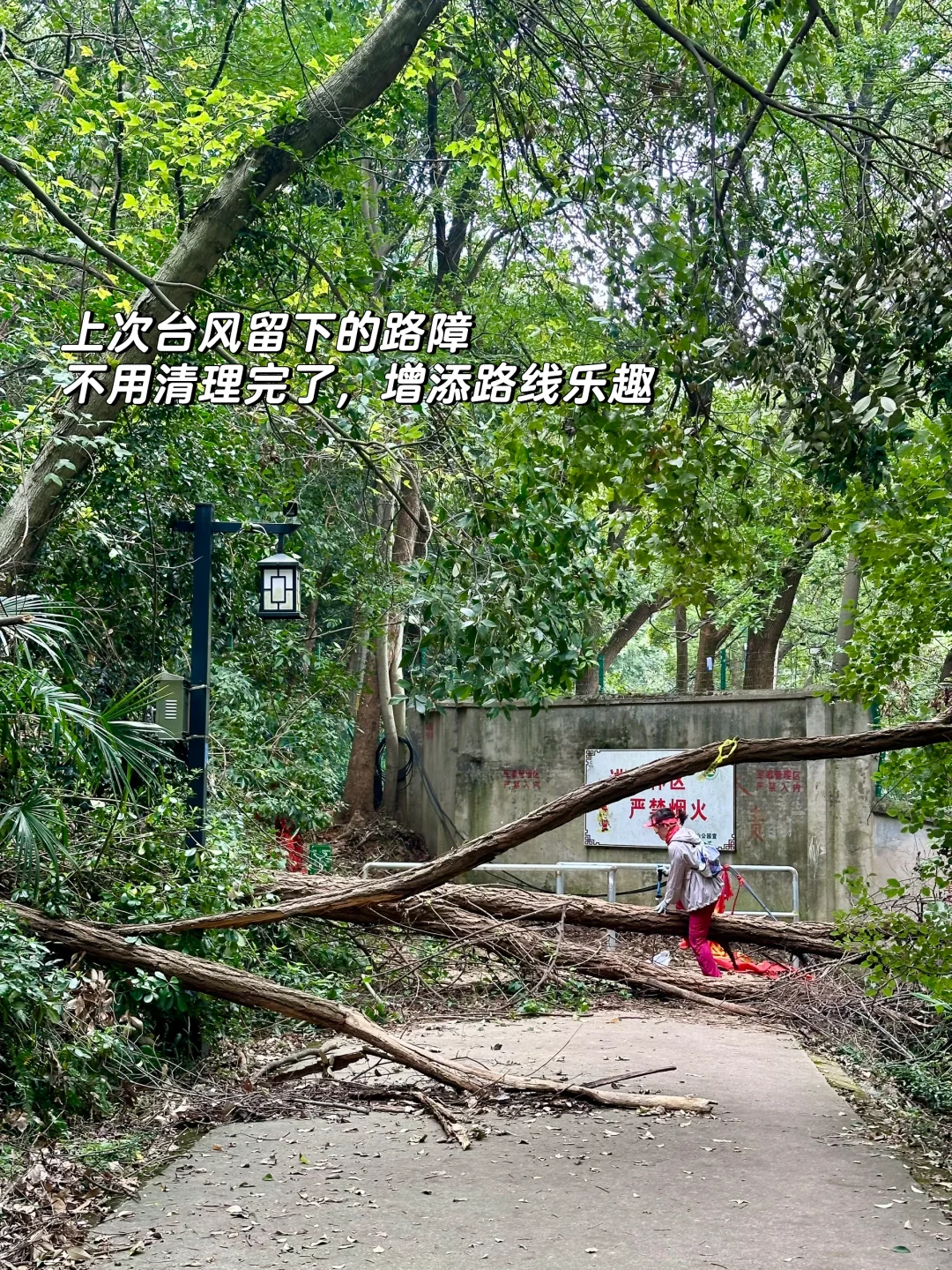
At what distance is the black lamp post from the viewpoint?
27.5ft

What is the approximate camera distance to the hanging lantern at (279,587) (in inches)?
355

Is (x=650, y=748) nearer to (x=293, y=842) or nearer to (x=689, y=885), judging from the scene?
(x=293, y=842)

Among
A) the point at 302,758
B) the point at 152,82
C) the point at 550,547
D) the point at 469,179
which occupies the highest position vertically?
the point at 469,179

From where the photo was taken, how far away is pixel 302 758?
1516 centimetres

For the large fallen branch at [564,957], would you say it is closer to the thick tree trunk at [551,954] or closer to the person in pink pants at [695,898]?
the thick tree trunk at [551,954]

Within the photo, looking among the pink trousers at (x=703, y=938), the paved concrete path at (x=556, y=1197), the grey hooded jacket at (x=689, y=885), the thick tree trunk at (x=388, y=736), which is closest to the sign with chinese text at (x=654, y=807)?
the grey hooded jacket at (x=689, y=885)

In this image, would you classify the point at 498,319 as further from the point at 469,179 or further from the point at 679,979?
the point at 679,979

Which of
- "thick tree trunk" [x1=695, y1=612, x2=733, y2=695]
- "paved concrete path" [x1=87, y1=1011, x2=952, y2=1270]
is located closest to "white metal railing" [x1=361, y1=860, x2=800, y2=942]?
"paved concrete path" [x1=87, y1=1011, x2=952, y2=1270]

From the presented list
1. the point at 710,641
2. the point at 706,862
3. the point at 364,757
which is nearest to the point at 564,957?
the point at 706,862

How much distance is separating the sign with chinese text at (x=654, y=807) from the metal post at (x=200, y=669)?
6.63 meters

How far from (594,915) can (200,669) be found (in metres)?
3.77

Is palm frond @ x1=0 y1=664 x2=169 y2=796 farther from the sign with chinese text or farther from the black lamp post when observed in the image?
the sign with chinese text

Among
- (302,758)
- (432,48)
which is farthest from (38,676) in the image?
(302,758)

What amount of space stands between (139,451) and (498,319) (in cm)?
819
